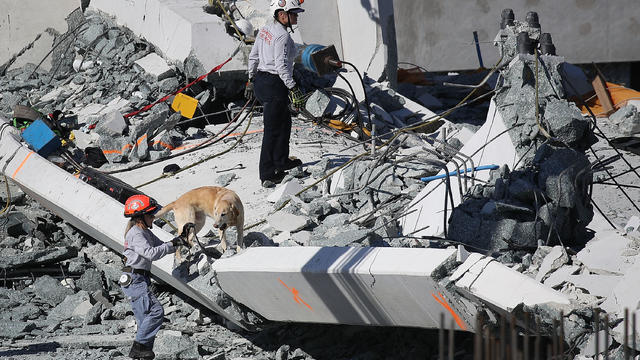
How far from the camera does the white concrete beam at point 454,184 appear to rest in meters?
8.10

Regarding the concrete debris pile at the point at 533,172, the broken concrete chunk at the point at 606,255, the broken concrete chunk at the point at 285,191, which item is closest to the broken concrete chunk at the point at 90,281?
the broken concrete chunk at the point at 285,191

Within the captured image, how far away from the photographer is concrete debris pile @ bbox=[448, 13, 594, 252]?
7.51m

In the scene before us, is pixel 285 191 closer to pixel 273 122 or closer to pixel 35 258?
pixel 273 122

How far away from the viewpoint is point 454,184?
27.8 ft

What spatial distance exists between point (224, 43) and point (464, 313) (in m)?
6.88

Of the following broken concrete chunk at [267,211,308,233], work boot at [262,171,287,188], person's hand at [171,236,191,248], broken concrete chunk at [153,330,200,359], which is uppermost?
work boot at [262,171,287,188]

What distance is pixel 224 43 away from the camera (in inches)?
479

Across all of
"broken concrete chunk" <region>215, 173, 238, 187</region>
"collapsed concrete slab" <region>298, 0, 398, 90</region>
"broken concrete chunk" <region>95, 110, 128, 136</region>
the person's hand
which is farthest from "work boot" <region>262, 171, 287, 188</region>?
"collapsed concrete slab" <region>298, 0, 398, 90</region>

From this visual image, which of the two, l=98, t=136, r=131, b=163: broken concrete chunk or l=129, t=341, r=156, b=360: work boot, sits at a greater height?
l=98, t=136, r=131, b=163: broken concrete chunk

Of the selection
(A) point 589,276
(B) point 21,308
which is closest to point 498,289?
(A) point 589,276

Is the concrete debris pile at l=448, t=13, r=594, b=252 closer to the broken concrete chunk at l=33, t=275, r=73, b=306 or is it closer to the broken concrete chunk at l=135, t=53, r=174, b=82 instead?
the broken concrete chunk at l=33, t=275, r=73, b=306

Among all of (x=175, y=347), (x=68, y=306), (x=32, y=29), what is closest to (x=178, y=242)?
(x=175, y=347)

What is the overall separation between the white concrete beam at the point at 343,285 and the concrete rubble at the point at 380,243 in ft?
0.52

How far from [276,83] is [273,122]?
413 mm
